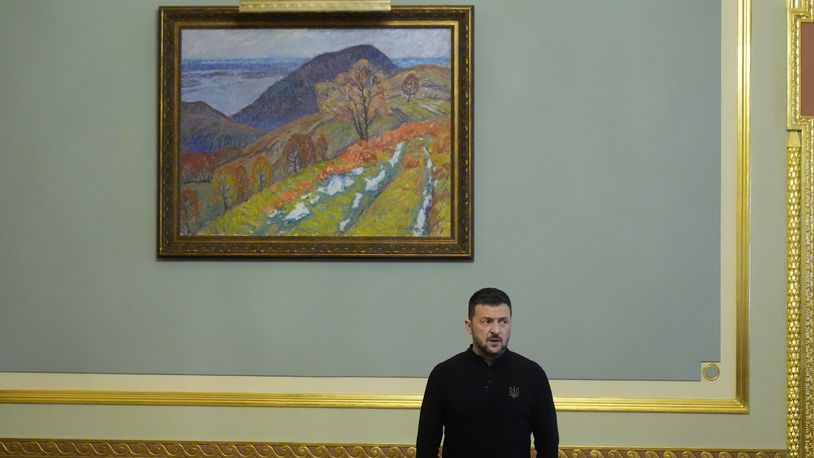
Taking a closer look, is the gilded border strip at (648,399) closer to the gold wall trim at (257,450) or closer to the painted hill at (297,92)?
the gold wall trim at (257,450)

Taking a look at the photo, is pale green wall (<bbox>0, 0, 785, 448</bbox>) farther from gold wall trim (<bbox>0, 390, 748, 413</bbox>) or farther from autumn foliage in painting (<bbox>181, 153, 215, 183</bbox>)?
autumn foliage in painting (<bbox>181, 153, 215, 183</bbox>)

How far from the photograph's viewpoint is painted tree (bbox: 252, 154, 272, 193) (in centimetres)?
541

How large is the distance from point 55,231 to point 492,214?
2.32 meters

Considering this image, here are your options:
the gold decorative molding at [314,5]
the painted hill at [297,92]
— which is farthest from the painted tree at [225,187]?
the gold decorative molding at [314,5]

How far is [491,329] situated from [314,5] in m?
2.44

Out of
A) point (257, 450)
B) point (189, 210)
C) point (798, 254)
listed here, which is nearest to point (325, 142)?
point (189, 210)

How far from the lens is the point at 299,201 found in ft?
17.7

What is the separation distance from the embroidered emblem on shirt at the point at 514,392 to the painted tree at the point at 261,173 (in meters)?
2.26

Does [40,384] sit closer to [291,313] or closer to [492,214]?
[291,313]

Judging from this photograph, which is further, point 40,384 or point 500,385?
point 40,384

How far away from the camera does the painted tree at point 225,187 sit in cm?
542

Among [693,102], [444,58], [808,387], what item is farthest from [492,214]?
[808,387]

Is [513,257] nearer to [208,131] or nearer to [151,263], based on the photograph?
[208,131]

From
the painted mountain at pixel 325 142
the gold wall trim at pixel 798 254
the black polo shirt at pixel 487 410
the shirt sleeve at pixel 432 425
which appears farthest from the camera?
the painted mountain at pixel 325 142
